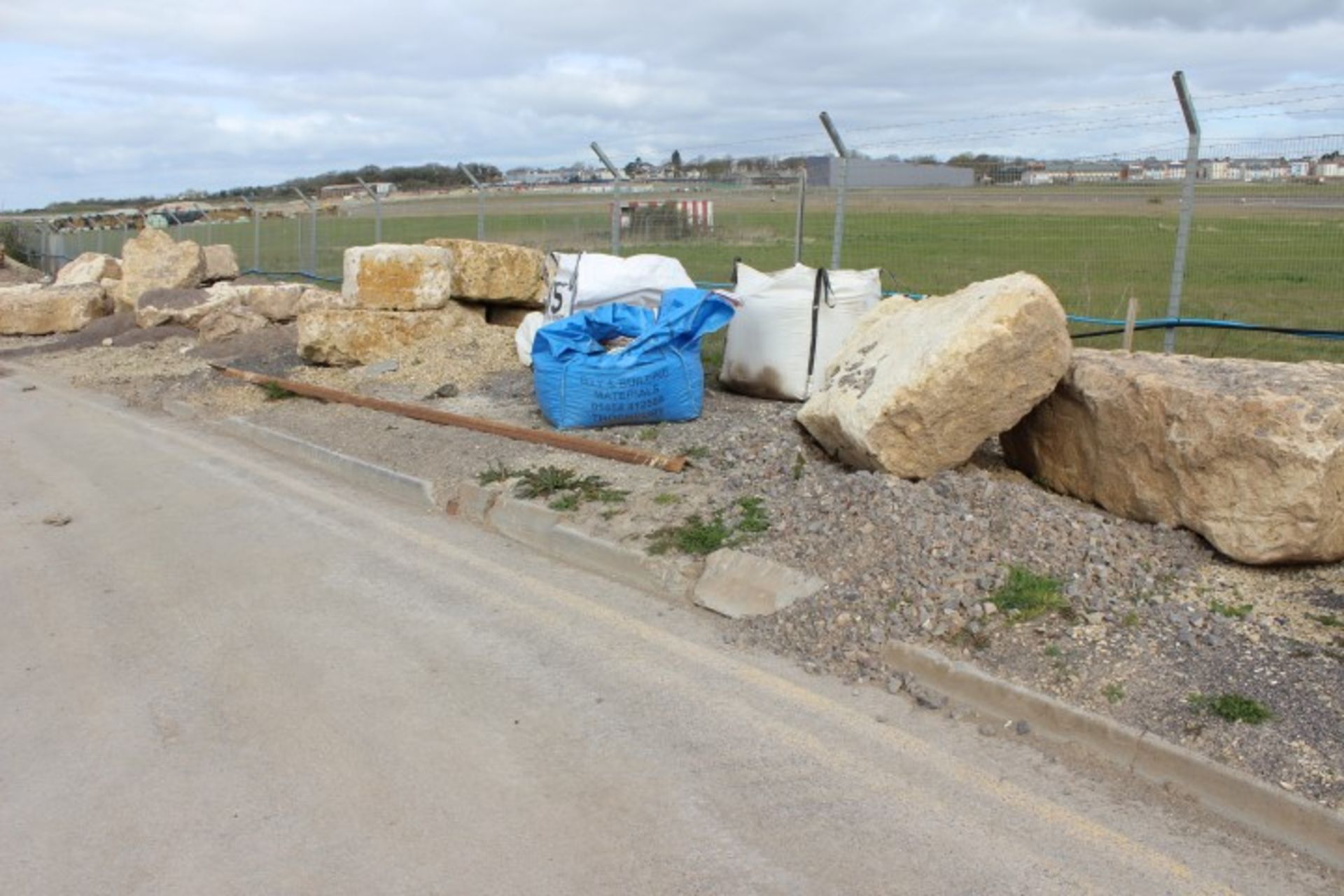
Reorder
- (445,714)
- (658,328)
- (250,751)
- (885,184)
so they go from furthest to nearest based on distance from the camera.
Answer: (885,184) → (658,328) → (445,714) → (250,751)

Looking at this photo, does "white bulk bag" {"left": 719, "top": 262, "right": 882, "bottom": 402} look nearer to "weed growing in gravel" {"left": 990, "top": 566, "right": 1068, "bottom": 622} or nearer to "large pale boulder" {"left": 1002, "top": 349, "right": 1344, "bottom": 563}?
"large pale boulder" {"left": 1002, "top": 349, "right": 1344, "bottom": 563}

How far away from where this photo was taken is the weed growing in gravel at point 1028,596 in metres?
5.30

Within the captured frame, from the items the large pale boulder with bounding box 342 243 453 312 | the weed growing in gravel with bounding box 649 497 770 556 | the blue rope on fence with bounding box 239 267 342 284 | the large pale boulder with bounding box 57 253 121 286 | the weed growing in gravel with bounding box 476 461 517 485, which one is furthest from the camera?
the large pale boulder with bounding box 57 253 121 286

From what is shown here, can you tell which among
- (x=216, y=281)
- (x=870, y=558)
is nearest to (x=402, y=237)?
(x=216, y=281)

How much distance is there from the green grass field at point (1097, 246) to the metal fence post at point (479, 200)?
179cm

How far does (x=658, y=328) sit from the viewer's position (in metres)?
9.48

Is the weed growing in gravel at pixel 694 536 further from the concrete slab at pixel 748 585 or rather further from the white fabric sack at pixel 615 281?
the white fabric sack at pixel 615 281

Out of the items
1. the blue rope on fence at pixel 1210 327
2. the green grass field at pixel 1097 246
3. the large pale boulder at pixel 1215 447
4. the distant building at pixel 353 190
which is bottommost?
the large pale boulder at pixel 1215 447

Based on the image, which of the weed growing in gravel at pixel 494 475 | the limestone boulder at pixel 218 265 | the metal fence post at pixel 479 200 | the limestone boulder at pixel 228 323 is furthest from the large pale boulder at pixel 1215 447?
the limestone boulder at pixel 218 265

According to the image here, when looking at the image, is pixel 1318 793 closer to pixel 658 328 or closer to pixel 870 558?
pixel 870 558

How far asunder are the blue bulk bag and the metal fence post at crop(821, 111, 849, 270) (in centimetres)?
224

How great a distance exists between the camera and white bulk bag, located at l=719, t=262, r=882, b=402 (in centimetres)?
993

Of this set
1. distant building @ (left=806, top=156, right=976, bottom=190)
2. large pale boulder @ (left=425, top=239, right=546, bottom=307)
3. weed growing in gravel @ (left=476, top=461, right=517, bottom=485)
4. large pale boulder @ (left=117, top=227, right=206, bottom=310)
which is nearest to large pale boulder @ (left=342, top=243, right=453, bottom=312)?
large pale boulder @ (left=425, top=239, right=546, bottom=307)

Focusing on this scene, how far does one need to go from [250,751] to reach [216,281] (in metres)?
20.5
